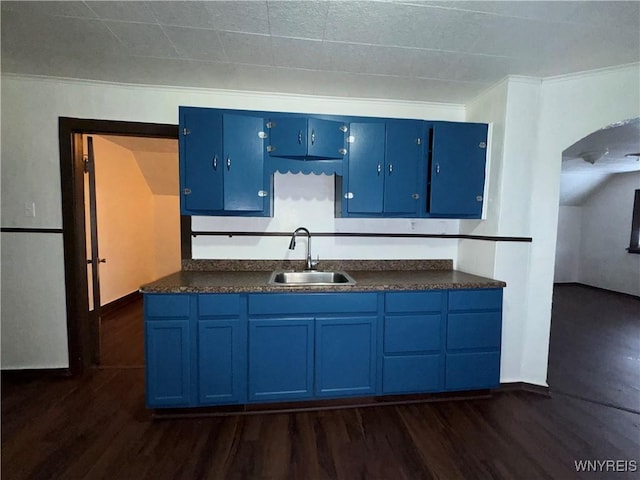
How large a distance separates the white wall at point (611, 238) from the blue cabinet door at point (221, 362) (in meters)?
6.91

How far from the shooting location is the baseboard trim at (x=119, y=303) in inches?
141

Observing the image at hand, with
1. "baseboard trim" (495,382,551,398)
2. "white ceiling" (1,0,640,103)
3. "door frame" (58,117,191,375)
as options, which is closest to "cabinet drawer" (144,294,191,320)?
"door frame" (58,117,191,375)

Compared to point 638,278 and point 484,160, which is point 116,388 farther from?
point 638,278

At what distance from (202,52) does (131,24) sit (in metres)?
0.38

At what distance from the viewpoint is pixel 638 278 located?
500 centimetres

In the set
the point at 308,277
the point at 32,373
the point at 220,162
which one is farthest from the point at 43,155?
the point at 308,277

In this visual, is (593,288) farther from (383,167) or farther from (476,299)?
(383,167)

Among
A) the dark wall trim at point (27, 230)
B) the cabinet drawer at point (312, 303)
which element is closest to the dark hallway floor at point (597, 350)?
the cabinet drawer at point (312, 303)

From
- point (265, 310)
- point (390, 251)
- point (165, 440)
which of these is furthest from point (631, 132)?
point (165, 440)

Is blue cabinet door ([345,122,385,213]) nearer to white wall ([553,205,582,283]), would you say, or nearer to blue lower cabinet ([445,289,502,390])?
blue lower cabinet ([445,289,502,390])

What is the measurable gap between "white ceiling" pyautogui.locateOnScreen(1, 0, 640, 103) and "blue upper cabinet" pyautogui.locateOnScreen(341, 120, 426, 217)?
14.5 inches

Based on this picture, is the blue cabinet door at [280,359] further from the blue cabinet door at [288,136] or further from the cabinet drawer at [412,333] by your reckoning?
the blue cabinet door at [288,136]

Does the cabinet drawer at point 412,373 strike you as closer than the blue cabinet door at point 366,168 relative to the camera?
Yes

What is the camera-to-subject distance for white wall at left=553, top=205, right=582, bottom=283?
234 inches
